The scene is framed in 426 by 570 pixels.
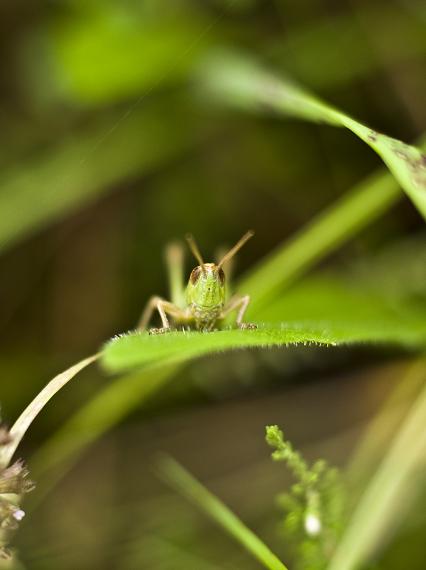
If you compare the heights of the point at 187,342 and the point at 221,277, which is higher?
the point at 221,277

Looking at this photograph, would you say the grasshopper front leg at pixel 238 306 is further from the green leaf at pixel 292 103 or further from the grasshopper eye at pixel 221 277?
the green leaf at pixel 292 103

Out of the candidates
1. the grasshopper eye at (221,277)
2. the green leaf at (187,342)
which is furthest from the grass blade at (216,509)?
the grasshopper eye at (221,277)

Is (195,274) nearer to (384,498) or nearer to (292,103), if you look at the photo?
(292,103)

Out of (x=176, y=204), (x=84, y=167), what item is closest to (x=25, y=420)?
(x=84, y=167)

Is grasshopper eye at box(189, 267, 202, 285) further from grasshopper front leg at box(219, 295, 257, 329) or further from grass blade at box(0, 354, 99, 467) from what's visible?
grass blade at box(0, 354, 99, 467)

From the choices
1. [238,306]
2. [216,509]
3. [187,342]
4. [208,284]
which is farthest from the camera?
[238,306]

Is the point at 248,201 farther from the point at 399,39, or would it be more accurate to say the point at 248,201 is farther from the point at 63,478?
the point at 63,478

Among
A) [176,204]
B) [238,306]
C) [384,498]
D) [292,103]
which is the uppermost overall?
[176,204]
